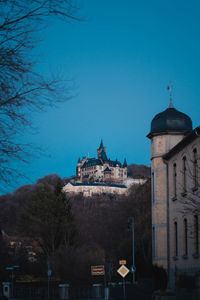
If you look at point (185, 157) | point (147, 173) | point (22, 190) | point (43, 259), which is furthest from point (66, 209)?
point (22, 190)

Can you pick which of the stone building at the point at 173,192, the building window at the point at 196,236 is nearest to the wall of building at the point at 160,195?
the stone building at the point at 173,192

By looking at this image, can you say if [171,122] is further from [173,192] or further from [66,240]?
[66,240]

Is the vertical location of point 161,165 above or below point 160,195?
above

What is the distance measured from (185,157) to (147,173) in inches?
1549

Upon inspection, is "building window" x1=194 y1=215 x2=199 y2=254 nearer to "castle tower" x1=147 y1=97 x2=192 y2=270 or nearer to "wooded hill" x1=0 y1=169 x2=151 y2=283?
"castle tower" x1=147 y1=97 x2=192 y2=270

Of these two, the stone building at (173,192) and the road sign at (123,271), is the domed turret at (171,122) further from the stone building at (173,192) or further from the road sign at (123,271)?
the road sign at (123,271)

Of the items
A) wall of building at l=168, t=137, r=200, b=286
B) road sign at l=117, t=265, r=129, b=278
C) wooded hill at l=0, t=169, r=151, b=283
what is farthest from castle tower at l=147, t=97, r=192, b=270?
wooded hill at l=0, t=169, r=151, b=283

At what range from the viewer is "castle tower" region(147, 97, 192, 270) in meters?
31.7

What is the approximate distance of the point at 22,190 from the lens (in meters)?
129

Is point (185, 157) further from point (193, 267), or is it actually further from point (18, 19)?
point (18, 19)

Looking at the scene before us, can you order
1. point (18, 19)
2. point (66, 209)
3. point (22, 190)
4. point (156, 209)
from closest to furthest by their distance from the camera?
point (18, 19), point (156, 209), point (66, 209), point (22, 190)

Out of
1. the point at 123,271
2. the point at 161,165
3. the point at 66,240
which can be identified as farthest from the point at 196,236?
the point at 66,240

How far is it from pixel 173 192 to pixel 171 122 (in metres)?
5.21

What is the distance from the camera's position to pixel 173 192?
30266 mm
